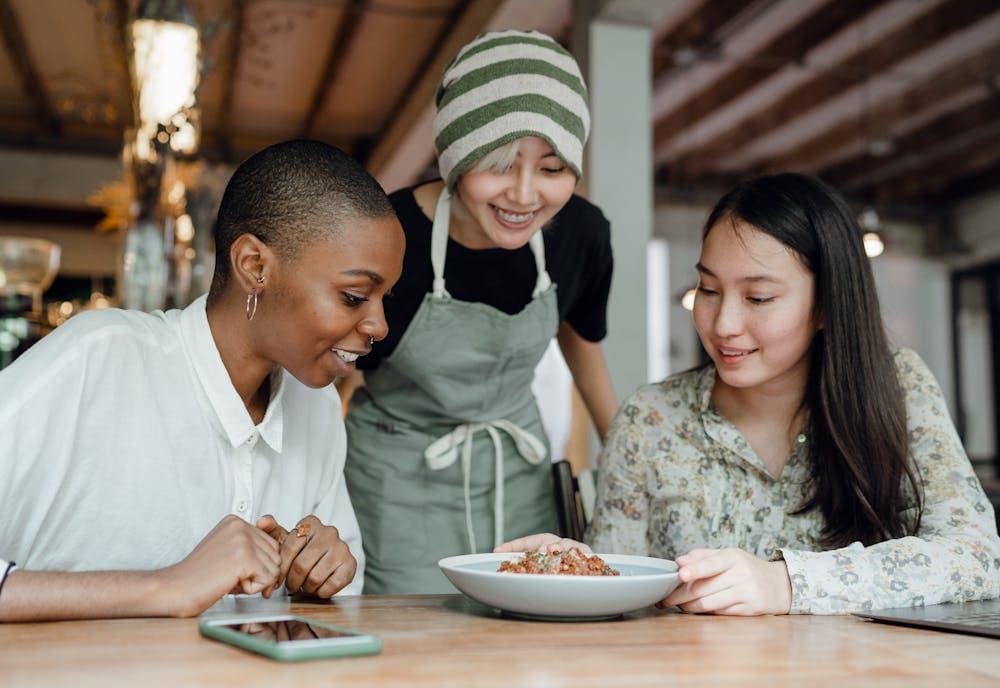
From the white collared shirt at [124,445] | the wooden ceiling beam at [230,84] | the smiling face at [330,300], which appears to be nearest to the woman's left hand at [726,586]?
the smiling face at [330,300]

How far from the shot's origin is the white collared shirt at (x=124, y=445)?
48.7 inches

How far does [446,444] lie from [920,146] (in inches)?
276

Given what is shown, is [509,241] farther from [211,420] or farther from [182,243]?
[182,243]

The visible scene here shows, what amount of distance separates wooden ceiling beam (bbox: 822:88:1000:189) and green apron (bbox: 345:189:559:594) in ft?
19.0

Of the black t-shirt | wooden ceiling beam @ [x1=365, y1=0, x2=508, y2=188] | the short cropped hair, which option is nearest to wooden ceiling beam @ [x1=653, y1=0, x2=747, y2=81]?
wooden ceiling beam @ [x1=365, y1=0, x2=508, y2=188]

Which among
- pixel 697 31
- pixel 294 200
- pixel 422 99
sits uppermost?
pixel 697 31

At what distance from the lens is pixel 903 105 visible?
692 cm

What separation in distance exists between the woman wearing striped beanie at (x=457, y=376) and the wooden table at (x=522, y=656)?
82 centimetres

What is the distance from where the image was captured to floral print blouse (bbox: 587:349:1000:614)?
1.34m

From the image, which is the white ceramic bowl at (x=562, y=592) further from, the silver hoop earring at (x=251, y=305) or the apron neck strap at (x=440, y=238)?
the apron neck strap at (x=440, y=238)

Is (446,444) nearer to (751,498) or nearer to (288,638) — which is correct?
(751,498)

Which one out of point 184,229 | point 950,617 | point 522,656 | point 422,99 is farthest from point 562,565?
point 422,99

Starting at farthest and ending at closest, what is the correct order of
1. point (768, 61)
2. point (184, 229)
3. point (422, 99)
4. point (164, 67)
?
point (768, 61), point (422, 99), point (184, 229), point (164, 67)

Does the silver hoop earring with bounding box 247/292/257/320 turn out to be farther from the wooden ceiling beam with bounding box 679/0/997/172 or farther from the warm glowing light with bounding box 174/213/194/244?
the wooden ceiling beam with bounding box 679/0/997/172
